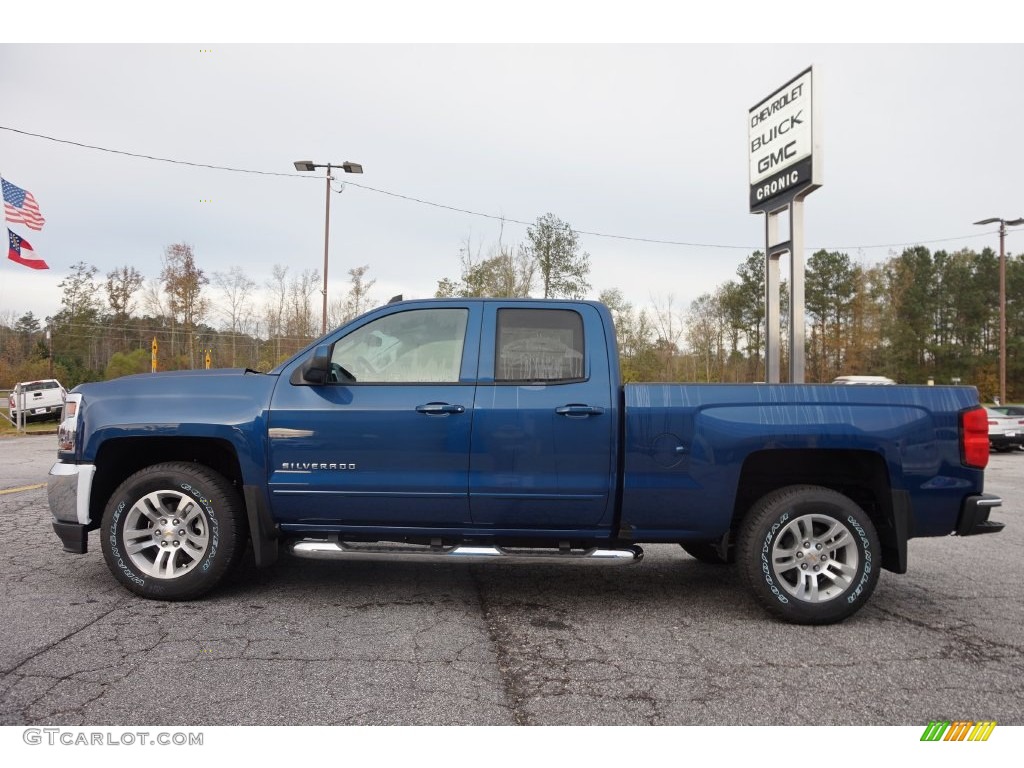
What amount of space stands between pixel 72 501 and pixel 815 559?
449 centimetres

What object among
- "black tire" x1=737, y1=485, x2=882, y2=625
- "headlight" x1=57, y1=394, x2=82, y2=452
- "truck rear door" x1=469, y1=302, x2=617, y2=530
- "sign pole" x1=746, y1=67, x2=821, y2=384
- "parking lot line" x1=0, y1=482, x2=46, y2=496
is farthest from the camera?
"sign pole" x1=746, y1=67, x2=821, y2=384

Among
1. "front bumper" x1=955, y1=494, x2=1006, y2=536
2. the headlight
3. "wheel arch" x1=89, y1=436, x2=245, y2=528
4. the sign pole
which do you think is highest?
the sign pole

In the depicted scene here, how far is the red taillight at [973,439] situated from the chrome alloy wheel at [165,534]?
14.7 feet

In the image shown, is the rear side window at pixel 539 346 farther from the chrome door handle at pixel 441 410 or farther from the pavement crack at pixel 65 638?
the pavement crack at pixel 65 638

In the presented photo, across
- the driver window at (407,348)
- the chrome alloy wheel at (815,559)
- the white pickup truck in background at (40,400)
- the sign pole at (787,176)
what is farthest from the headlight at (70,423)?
the white pickup truck in background at (40,400)

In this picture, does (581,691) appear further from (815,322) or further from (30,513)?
(815,322)

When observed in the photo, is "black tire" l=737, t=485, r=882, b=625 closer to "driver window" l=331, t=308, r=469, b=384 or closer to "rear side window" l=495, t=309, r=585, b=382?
"rear side window" l=495, t=309, r=585, b=382

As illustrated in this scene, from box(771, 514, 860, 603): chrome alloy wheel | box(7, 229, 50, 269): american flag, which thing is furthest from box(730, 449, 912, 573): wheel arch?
box(7, 229, 50, 269): american flag

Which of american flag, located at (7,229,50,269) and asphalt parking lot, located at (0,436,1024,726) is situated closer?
asphalt parking lot, located at (0,436,1024,726)

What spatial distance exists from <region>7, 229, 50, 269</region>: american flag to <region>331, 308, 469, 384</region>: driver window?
71.6 ft

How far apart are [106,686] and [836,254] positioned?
62.1m

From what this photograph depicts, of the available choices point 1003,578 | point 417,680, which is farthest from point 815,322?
point 417,680

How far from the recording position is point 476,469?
13.6 ft

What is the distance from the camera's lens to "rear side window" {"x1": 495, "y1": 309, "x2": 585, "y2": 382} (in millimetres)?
4297
